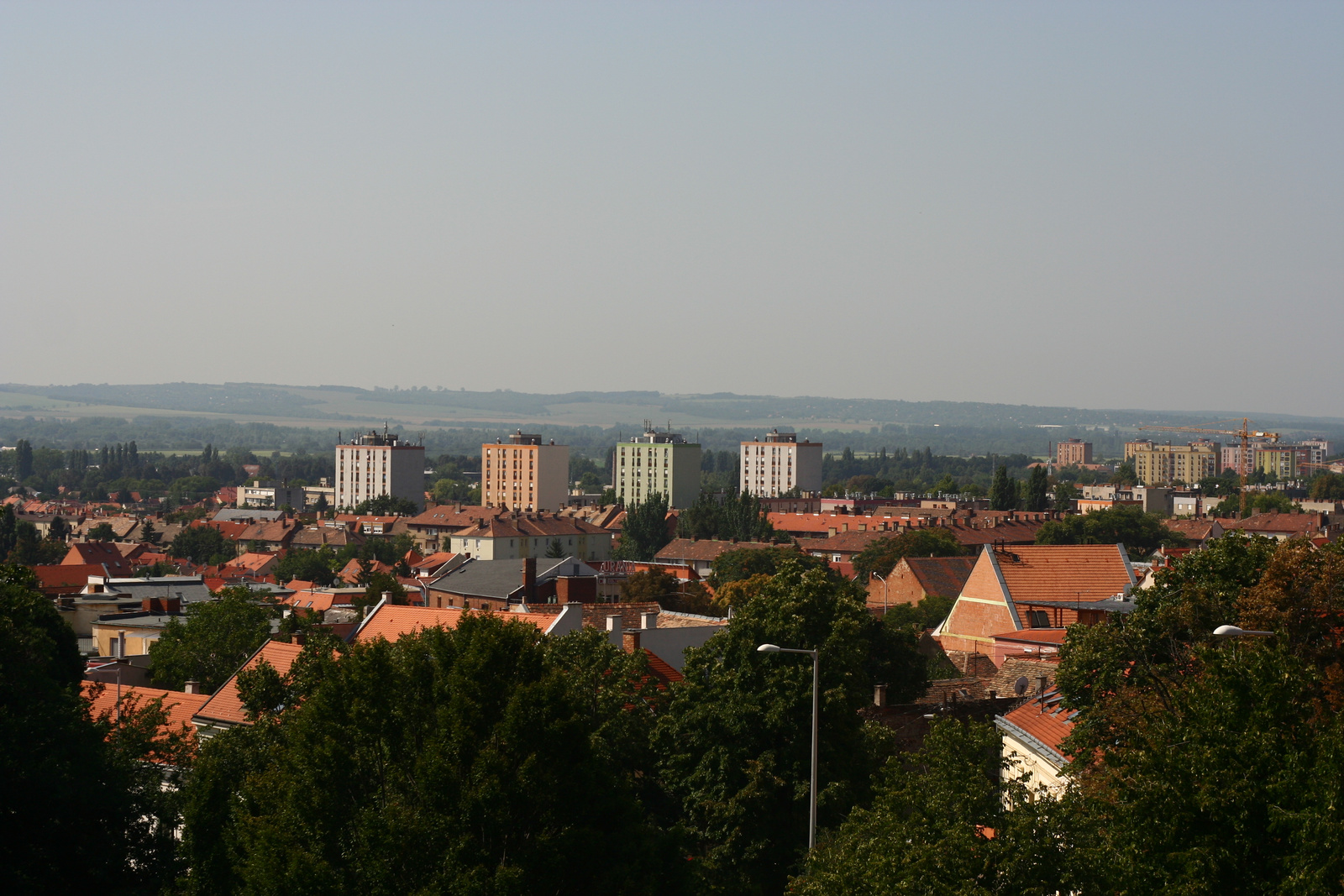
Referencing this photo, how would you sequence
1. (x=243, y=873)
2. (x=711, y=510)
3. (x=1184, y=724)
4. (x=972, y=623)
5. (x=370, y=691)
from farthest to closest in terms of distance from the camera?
(x=711, y=510) < (x=972, y=623) < (x=370, y=691) < (x=243, y=873) < (x=1184, y=724)

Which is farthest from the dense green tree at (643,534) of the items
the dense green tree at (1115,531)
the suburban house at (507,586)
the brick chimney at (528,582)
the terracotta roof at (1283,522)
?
the brick chimney at (528,582)

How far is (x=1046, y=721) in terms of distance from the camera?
85.3ft

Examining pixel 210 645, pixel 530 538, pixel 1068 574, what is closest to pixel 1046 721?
pixel 1068 574

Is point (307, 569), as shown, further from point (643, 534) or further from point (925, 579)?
point (925, 579)

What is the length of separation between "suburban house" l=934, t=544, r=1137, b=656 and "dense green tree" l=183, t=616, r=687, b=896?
2991cm

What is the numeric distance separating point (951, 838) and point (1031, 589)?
37.1 metres

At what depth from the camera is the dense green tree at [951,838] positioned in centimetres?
1423

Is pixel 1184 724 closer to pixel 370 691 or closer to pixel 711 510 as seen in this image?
pixel 370 691

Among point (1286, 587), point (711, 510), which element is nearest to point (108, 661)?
point (1286, 587)

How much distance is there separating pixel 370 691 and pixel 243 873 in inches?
111

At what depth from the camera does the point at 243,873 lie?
1872 cm

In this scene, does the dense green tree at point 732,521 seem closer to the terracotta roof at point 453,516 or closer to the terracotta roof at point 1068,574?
the terracotta roof at point 453,516

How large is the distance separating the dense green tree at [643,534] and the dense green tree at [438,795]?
114 metres

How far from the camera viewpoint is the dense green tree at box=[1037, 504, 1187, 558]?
12231 cm
